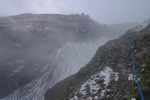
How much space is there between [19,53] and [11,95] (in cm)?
3702

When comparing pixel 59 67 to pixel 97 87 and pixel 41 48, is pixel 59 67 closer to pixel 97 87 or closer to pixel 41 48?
pixel 41 48

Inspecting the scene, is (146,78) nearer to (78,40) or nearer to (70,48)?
(70,48)

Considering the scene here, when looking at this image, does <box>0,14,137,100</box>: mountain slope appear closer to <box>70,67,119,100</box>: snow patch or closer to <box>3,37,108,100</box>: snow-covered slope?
<box>3,37,108,100</box>: snow-covered slope

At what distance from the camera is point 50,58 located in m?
97.6

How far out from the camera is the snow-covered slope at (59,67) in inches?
2670

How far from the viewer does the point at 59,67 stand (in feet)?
286

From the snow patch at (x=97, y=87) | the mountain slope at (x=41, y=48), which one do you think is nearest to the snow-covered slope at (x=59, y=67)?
the mountain slope at (x=41, y=48)

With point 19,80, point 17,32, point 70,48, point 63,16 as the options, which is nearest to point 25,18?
point 17,32

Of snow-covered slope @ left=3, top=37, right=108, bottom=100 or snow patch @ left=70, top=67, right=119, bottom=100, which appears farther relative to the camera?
snow-covered slope @ left=3, top=37, right=108, bottom=100

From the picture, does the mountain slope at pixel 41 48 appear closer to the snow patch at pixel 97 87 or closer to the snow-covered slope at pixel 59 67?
the snow-covered slope at pixel 59 67

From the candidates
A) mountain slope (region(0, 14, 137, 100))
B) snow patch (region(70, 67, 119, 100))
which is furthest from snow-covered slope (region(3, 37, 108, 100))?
snow patch (region(70, 67, 119, 100))

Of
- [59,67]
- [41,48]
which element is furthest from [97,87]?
[41,48]

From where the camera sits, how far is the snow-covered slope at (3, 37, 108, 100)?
67.8 meters

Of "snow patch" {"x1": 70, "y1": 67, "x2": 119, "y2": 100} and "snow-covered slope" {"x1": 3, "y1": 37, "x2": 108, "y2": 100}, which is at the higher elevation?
"snow-covered slope" {"x1": 3, "y1": 37, "x2": 108, "y2": 100}
